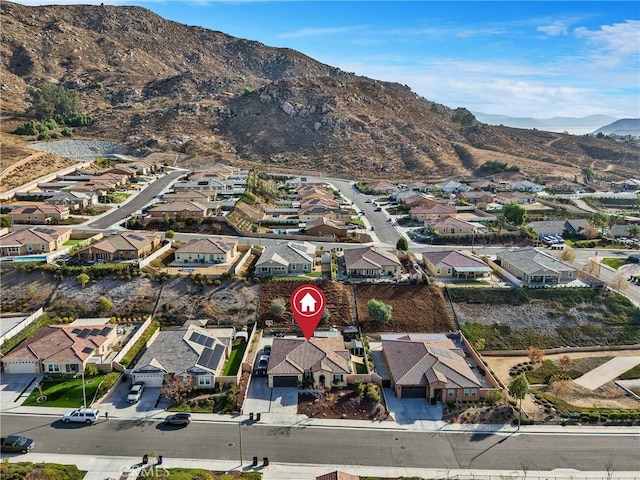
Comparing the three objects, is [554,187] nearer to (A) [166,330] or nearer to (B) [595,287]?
(B) [595,287]

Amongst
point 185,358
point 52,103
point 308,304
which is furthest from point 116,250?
point 52,103

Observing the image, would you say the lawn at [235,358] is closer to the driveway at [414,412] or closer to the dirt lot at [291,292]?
the dirt lot at [291,292]

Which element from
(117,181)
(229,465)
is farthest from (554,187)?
(229,465)

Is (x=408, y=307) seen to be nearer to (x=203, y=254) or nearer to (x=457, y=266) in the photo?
(x=457, y=266)

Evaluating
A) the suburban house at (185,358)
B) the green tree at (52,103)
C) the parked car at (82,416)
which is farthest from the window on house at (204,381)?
the green tree at (52,103)

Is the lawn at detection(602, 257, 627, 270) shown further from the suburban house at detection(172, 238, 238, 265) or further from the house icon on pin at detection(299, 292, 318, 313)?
the suburban house at detection(172, 238, 238, 265)
